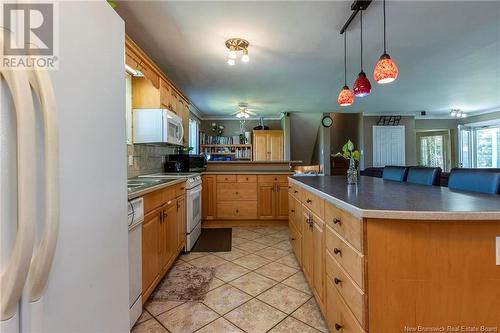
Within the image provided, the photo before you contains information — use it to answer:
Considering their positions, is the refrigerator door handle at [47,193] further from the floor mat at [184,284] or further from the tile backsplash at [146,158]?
the tile backsplash at [146,158]

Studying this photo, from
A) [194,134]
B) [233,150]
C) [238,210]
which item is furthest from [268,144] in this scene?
[238,210]

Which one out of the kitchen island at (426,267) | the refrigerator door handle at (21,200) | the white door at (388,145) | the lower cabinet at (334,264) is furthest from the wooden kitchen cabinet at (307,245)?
the white door at (388,145)

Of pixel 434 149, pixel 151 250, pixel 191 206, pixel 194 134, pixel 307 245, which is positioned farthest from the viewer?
pixel 434 149

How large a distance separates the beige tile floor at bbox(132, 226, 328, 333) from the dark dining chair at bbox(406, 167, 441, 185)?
53.8 inches

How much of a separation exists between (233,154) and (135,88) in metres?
4.59

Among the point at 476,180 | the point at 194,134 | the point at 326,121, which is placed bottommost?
the point at 476,180

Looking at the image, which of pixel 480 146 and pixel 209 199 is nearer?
pixel 209 199

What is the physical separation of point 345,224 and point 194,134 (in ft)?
18.4

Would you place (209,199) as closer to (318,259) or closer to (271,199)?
(271,199)

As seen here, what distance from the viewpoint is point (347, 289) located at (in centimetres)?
111

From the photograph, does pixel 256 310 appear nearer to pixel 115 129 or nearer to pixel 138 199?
pixel 138 199
